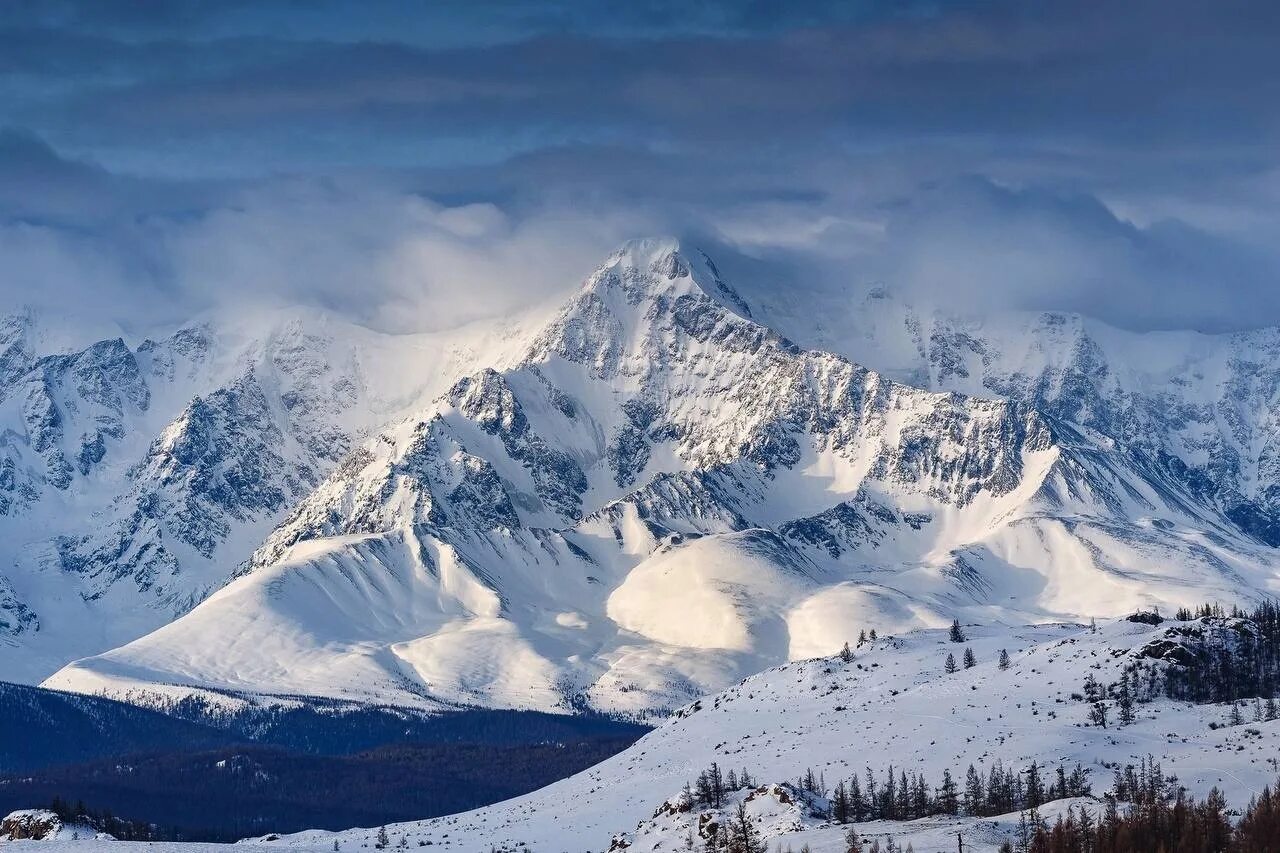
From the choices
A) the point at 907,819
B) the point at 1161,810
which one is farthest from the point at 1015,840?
the point at 907,819

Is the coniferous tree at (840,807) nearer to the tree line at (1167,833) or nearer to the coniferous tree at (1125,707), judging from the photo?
the tree line at (1167,833)

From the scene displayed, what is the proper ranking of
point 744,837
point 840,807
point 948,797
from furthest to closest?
point 948,797 → point 840,807 → point 744,837

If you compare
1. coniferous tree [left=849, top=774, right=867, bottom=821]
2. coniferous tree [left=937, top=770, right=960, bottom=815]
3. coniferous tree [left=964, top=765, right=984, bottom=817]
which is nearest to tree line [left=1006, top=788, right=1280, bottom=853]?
coniferous tree [left=964, top=765, right=984, bottom=817]

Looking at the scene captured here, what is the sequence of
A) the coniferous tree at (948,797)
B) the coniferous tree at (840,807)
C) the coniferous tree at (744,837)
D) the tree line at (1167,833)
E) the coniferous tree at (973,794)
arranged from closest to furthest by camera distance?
the tree line at (1167,833), the coniferous tree at (744,837), the coniferous tree at (840,807), the coniferous tree at (973,794), the coniferous tree at (948,797)

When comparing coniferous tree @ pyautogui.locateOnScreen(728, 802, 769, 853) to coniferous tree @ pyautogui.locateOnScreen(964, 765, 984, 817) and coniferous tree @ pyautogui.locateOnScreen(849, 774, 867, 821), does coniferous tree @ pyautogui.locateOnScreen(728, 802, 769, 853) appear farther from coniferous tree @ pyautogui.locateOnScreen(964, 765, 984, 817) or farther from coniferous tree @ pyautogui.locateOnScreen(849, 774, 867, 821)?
coniferous tree @ pyautogui.locateOnScreen(964, 765, 984, 817)

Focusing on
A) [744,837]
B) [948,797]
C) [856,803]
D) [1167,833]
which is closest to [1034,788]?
[948,797]

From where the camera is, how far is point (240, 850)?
158 meters

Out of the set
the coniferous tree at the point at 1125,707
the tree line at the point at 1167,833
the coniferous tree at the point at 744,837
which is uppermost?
the coniferous tree at the point at 1125,707

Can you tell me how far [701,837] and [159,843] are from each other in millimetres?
41003

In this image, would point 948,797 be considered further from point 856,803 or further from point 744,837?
point 744,837

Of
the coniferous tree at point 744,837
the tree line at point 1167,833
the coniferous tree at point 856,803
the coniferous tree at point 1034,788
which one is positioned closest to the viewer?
the tree line at point 1167,833

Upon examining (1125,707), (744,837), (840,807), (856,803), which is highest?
(1125,707)

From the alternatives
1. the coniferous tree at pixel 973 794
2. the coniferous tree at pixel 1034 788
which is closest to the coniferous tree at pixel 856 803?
the coniferous tree at pixel 973 794

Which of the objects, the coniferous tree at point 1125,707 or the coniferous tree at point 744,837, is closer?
the coniferous tree at point 744,837
